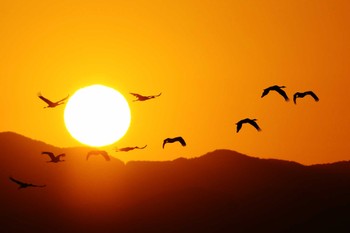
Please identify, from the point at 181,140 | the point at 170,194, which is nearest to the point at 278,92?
the point at 181,140

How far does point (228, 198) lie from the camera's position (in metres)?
150

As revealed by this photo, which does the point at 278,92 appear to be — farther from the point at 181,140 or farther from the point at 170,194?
the point at 170,194

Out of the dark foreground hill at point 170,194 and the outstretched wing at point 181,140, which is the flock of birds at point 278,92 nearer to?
the outstretched wing at point 181,140

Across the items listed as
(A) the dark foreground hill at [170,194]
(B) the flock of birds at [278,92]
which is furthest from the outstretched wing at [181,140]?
(A) the dark foreground hill at [170,194]

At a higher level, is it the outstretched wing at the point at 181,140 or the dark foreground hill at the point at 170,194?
the dark foreground hill at the point at 170,194

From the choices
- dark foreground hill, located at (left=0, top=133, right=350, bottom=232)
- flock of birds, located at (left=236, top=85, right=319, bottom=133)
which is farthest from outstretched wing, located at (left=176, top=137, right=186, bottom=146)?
dark foreground hill, located at (left=0, top=133, right=350, bottom=232)

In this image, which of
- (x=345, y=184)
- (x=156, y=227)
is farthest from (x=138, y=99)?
(x=345, y=184)

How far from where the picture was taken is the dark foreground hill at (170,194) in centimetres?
13925

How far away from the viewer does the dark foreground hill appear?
457ft

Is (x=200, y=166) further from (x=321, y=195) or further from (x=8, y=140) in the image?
(x=8, y=140)

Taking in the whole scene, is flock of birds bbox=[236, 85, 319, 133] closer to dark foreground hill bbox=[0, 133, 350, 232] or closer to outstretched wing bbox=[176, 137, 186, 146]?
outstretched wing bbox=[176, 137, 186, 146]

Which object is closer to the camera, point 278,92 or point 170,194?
point 278,92

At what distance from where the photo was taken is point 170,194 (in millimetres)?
150375

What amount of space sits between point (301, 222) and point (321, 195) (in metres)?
11.6
